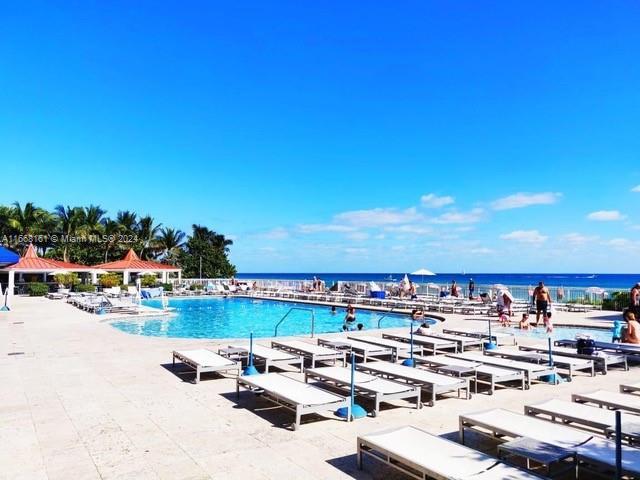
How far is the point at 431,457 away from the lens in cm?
354

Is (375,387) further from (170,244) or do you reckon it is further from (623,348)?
(170,244)

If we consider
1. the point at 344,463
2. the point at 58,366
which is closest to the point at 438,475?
the point at 344,463

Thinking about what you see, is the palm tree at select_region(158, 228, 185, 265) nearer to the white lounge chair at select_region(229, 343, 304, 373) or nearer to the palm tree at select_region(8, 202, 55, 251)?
the palm tree at select_region(8, 202, 55, 251)

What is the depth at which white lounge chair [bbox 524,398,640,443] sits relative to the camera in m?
4.09

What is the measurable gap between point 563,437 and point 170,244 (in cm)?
4541

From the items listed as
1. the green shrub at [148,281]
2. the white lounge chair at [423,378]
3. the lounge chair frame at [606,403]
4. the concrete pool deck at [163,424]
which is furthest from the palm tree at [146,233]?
the lounge chair frame at [606,403]

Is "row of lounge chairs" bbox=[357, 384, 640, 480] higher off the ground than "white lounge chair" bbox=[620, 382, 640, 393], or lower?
higher

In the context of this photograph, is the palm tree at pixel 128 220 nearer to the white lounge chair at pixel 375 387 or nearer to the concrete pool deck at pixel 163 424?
the concrete pool deck at pixel 163 424

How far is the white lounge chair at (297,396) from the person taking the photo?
5.07m

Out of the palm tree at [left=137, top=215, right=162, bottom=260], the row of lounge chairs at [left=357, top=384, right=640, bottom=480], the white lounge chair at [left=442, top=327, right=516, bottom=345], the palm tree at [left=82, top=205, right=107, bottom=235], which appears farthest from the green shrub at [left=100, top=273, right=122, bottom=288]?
the row of lounge chairs at [left=357, top=384, right=640, bottom=480]

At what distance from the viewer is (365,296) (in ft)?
83.7

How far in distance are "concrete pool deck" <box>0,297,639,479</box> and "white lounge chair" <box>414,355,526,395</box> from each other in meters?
0.22

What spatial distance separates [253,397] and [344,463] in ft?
8.45

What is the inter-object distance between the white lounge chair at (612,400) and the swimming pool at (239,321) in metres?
8.69
